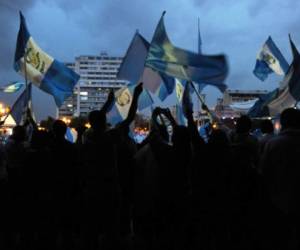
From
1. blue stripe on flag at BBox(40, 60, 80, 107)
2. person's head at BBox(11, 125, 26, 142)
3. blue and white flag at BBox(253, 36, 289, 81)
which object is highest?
blue and white flag at BBox(253, 36, 289, 81)

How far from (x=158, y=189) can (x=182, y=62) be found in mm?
4769

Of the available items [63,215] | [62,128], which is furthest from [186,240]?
[62,128]

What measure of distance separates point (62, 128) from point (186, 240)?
2.03 meters

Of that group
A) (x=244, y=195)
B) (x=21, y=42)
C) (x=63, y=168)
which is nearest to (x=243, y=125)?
(x=244, y=195)

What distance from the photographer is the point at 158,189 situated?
6.34 meters

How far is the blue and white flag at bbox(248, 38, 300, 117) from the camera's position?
37.0 feet

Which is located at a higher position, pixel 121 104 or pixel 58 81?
pixel 58 81

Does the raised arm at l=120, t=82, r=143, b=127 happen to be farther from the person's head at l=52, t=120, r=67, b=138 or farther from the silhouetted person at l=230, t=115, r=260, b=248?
the silhouetted person at l=230, t=115, r=260, b=248

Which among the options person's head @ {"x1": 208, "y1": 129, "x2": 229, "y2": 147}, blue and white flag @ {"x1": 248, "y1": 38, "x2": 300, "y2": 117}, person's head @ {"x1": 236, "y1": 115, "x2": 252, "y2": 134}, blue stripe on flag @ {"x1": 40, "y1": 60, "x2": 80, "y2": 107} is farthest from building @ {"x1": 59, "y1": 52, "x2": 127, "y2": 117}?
person's head @ {"x1": 208, "y1": 129, "x2": 229, "y2": 147}

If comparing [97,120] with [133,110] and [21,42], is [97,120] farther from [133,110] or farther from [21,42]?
[21,42]

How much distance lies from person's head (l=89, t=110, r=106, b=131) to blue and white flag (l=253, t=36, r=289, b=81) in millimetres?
12726

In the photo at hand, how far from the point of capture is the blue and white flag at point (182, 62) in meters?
10.2

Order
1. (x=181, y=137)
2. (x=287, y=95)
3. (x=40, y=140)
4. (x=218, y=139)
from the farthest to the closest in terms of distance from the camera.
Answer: (x=287, y=95) → (x=40, y=140) → (x=181, y=137) → (x=218, y=139)

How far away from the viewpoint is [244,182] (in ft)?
20.8
